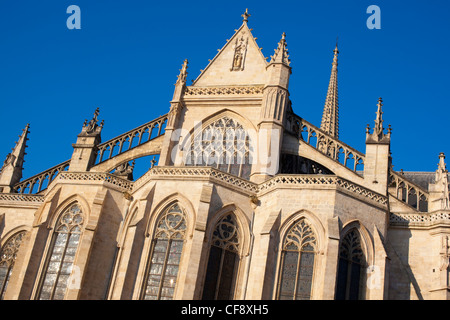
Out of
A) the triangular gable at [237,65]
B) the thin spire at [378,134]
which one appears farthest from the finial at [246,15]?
the thin spire at [378,134]

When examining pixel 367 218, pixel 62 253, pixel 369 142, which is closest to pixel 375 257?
pixel 367 218

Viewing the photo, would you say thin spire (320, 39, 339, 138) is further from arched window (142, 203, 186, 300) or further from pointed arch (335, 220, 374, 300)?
arched window (142, 203, 186, 300)

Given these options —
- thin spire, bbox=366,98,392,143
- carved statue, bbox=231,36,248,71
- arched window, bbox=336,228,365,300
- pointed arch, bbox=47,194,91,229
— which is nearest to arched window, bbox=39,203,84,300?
pointed arch, bbox=47,194,91,229

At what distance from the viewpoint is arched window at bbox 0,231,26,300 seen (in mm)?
32625

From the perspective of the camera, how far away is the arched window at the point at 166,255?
86.6 ft

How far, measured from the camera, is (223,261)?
2698cm

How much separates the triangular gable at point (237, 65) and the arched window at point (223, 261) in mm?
9352

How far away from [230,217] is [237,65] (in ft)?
34.5

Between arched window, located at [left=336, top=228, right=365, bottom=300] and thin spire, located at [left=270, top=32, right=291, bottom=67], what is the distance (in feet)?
34.1

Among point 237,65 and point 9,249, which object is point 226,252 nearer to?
point 237,65

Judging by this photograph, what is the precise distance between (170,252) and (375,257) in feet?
27.1

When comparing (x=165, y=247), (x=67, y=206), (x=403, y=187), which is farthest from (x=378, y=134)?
(x=67, y=206)

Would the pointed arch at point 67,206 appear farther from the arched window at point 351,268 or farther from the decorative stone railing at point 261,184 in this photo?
the arched window at point 351,268
